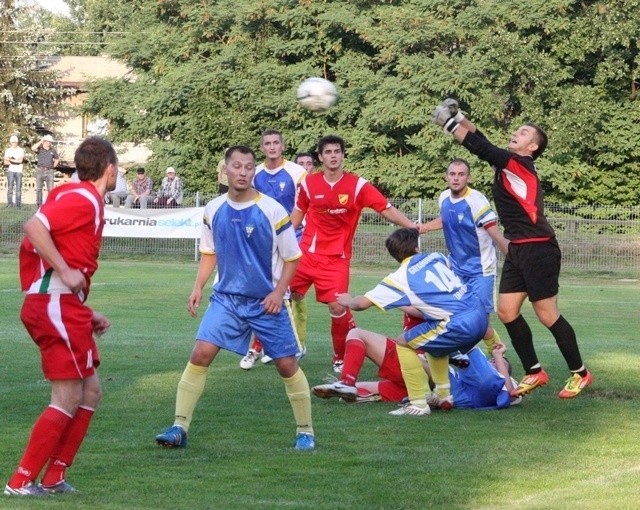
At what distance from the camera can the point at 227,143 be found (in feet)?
144

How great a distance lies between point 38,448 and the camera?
633cm

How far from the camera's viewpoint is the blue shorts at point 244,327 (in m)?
7.87

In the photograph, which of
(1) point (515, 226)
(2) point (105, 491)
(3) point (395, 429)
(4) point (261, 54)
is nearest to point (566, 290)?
(1) point (515, 226)

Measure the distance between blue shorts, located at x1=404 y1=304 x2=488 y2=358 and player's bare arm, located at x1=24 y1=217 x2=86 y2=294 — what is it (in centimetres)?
367

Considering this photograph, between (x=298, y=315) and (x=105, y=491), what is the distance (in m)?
6.03

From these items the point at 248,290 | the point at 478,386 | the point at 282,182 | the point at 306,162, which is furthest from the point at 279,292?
the point at 306,162

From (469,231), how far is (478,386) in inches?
111

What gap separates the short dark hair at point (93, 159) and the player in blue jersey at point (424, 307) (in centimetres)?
305

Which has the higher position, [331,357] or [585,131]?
[585,131]

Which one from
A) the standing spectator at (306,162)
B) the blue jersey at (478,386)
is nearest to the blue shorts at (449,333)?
the blue jersey at (478,386)

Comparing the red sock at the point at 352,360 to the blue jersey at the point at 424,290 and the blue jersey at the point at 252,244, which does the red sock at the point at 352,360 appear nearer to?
the blue jersey at the point at 424,290

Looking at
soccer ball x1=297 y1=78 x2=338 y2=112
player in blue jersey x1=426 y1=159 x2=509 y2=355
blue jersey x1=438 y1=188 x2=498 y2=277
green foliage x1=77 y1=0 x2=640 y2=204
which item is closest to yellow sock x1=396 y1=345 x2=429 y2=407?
player in blue jersey x1=426 y1=159 x2=509 y2=355

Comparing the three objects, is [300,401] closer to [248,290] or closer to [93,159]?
[248,290]

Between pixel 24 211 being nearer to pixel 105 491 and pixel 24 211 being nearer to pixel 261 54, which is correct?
pixel 261 54
